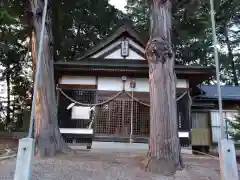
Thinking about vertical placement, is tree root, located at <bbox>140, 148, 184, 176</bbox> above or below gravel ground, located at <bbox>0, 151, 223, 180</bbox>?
above

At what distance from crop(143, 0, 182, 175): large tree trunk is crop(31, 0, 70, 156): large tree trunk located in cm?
269

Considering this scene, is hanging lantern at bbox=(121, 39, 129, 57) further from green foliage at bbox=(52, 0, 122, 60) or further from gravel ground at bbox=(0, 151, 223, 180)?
gravel ground at bbox=(0, 151, 223, 180)

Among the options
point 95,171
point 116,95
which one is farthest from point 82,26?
point 95,171

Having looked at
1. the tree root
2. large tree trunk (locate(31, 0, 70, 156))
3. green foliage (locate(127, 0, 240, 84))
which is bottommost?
the tree root

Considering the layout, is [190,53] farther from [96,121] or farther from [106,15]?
[96,121]

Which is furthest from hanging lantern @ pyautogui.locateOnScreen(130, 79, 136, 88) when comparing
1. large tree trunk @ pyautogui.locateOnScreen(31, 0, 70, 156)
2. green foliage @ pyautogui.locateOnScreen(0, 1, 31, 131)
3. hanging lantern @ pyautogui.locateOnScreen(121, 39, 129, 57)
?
green foliage @ pyautogui.locateOnScreen(0, 1, 31, 131)

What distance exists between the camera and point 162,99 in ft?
17.7

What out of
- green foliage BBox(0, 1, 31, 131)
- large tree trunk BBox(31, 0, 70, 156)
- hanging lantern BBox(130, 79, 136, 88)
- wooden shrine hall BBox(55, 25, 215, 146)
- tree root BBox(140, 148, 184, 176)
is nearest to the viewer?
tree root BBox(140, 148, 184, 176)

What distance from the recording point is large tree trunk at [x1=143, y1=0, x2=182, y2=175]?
16.4 feet

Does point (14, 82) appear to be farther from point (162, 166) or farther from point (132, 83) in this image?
point (162, 166)

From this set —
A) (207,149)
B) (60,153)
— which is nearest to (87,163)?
(60,153)

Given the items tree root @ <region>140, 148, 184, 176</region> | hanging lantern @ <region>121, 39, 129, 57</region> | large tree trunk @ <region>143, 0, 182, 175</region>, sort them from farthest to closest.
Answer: hanging lantern @ <region>121, 39, 129, 57</region> → large tree trunk @ <region>143, 0, 182, 175</region> → tree root @ <region>140, 148, 184, 176</region>

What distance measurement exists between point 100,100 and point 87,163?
4.26 meters

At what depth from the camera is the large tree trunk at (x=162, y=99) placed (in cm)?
501
